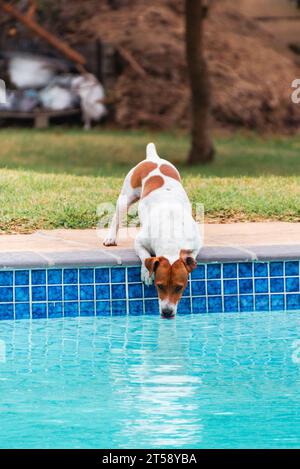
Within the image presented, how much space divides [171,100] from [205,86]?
3665mm

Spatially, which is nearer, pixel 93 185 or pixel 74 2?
pixel 93 185

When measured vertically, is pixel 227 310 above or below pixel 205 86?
above

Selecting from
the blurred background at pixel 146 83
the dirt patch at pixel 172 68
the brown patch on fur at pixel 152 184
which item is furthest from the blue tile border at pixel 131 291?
the dirt patch at pixel 172 68

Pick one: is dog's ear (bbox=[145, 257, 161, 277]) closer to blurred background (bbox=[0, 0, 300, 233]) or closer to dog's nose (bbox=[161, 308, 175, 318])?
dog's nose (bbox=[161, 308, 175, 318])

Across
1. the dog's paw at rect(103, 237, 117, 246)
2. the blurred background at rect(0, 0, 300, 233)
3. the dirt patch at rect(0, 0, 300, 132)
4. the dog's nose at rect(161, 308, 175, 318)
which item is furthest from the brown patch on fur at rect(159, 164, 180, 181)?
the dirt patch at rect(0, 0, 300, 132)

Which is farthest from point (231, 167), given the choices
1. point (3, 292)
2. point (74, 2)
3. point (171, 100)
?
point (3, 292)

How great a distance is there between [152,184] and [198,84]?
6.74 meters

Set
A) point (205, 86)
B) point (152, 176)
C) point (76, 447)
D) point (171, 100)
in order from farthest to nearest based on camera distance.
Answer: point (171, 100), point (205, 86), point (152, 176), point (76, 447)

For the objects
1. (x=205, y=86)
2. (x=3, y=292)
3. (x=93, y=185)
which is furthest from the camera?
(x=205, y=86)

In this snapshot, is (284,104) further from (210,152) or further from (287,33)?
(210,152)

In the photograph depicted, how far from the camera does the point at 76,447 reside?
14.1ft

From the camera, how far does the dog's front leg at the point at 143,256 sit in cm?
648

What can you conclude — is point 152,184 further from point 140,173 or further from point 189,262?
point 189,262

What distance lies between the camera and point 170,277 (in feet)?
20.4
